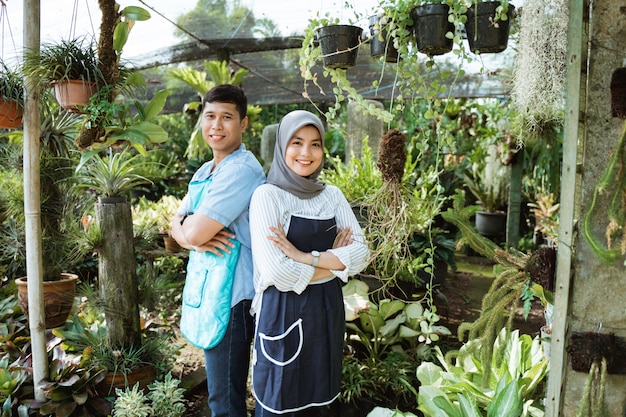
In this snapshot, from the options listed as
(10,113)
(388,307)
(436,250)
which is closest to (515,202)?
(436,250)

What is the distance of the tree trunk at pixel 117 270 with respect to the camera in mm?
2635

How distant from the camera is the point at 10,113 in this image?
2273 mm

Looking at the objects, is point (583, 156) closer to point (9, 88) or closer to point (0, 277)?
point (9, 88)

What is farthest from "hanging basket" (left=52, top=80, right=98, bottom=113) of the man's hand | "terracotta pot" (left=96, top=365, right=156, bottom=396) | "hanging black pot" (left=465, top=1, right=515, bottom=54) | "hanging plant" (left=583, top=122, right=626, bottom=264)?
"hanging plant" (left=583, top=122, right=626, bottom=264)

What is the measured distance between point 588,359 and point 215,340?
1255 mm

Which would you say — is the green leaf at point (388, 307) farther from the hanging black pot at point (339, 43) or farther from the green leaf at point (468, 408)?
the hanging black pot at point (339, 43)

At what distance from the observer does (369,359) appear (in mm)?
2891

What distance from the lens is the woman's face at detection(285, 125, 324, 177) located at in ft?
6.03

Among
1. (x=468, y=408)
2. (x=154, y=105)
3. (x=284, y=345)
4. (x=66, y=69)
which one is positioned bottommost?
(x=468, y=408)

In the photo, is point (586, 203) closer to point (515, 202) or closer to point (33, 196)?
point (33, 196)

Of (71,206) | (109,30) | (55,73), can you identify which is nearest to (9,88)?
(55,73)

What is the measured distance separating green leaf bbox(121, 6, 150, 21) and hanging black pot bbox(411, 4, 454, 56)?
120 cm

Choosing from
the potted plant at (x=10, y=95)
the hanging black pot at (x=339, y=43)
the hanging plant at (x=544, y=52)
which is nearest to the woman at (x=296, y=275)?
the hanging black pot at (x=339, y=43)

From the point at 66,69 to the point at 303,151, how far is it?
3.64 ft
